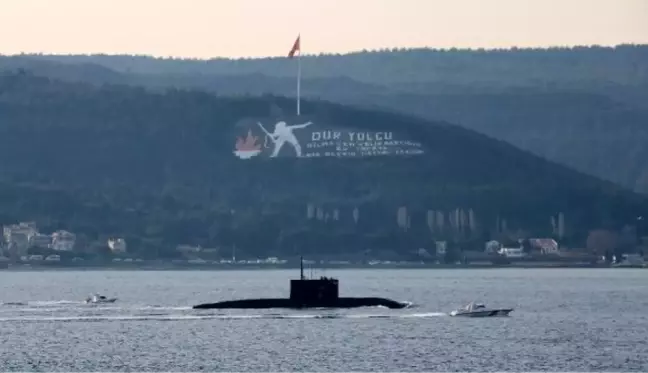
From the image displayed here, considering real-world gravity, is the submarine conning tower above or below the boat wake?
above

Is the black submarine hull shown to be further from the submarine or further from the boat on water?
the boat on water

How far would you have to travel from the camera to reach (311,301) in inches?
5635

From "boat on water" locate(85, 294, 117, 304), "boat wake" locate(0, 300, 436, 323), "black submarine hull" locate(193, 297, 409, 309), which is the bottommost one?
"boat wake" locate(0, 300, 436, 323)

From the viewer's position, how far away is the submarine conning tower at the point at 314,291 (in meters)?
141

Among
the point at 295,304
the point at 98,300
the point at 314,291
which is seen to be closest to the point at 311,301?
the point at 295,304

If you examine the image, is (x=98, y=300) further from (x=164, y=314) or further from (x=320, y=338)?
(x=320, y=338)

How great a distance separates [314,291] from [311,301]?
1.78 m

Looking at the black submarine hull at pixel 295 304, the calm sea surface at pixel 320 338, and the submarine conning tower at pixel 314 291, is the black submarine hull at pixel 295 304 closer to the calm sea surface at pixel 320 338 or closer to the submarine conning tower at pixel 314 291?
the submarine conning tower at pixel 314 291

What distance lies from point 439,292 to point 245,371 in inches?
3417

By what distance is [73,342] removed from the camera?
121875mm

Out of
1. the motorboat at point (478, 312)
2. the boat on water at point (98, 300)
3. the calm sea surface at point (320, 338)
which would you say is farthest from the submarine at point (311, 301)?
the boat on water at point (98, 300)

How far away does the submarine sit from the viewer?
5556 inches

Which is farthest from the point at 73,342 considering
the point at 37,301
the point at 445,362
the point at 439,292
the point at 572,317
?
the point at 439,292

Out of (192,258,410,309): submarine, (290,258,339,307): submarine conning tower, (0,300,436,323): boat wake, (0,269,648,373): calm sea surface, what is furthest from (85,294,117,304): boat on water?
(290,258,339,307): submarine conning tower
